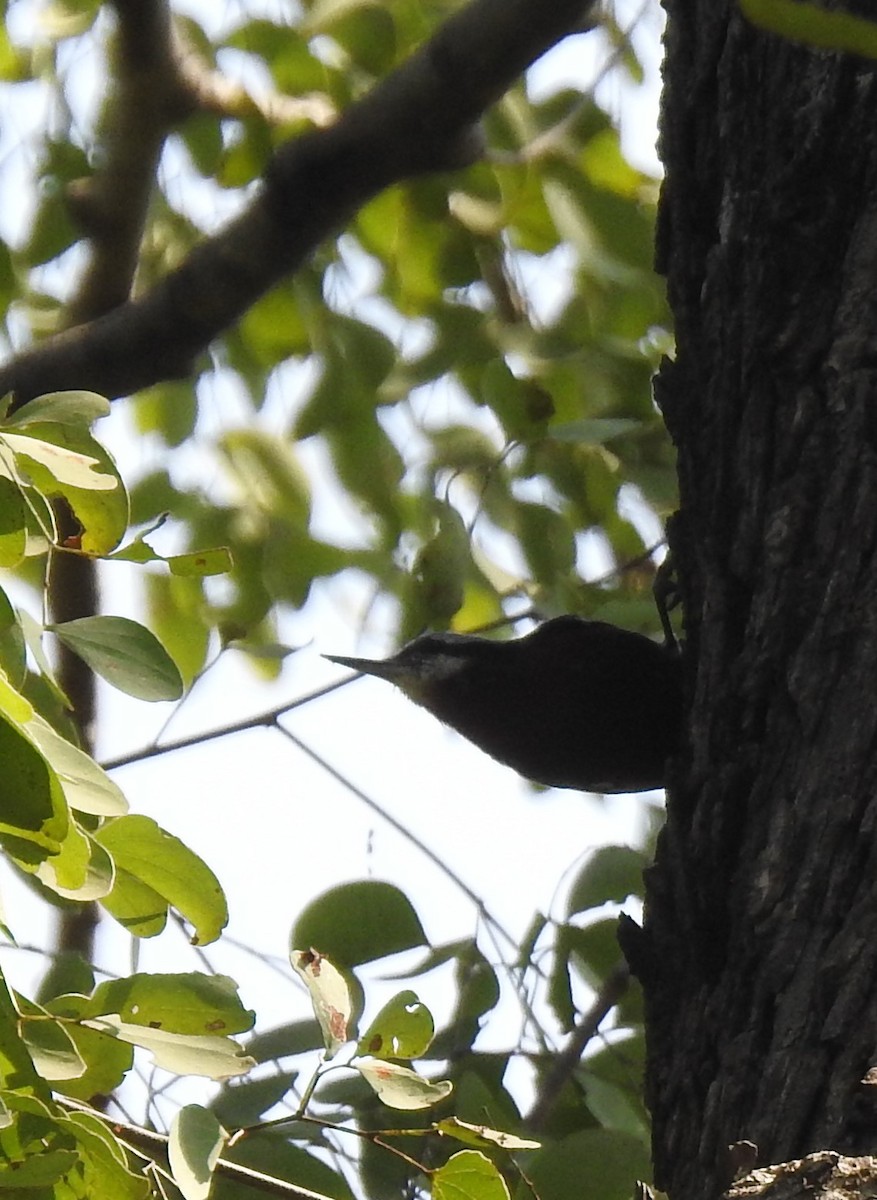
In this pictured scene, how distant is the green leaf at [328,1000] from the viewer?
51.3 inches

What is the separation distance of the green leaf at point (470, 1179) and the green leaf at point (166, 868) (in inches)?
13.4

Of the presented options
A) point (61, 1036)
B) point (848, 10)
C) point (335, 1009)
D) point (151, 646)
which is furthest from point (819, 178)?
point (61, 1036)

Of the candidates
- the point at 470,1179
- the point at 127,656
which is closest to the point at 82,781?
the point at 127,656

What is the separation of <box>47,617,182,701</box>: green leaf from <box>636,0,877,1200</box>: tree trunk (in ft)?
1.87

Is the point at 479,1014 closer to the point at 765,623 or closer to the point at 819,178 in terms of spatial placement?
the point at 765,623

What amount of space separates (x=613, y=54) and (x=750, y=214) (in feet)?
4.80

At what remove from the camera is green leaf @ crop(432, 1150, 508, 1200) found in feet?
3.99

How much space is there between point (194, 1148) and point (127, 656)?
46 cm

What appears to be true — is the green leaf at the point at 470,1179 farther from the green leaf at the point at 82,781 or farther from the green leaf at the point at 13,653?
the green leaf at the point at 13,653

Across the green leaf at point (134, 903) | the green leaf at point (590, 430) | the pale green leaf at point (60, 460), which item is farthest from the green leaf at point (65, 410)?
the green leaf at point (590, 430)

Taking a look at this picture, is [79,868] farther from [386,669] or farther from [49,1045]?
[386,669]

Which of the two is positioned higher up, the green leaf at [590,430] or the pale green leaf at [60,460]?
the green leaf at [590,430]

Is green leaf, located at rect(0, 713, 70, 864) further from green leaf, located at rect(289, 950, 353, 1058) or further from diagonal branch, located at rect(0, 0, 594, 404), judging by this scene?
diagonal branch, located at rect(0, 0, 594, 404)

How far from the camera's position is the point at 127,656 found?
54.2 inches
